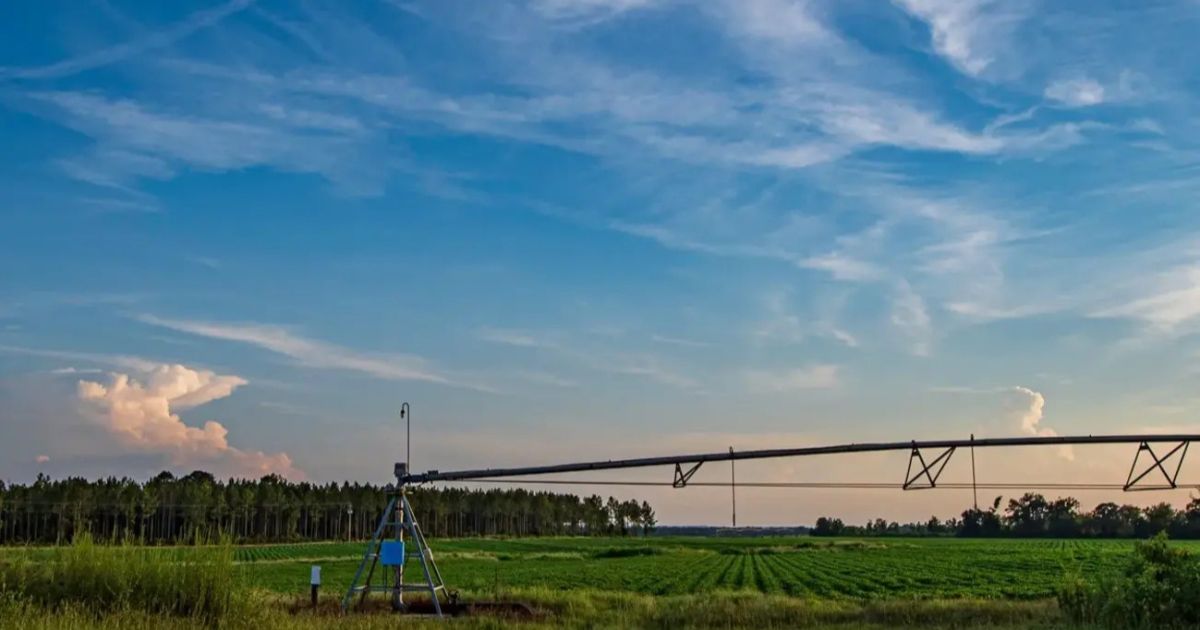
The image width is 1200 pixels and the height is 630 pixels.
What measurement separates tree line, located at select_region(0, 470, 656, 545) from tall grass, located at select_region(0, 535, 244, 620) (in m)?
99.0

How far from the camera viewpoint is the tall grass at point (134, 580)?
1809cm

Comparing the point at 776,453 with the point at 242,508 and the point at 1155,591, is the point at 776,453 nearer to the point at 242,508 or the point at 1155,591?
the point at 1155,591

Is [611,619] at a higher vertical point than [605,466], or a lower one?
lower

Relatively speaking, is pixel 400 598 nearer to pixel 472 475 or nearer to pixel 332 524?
pixel 472 475

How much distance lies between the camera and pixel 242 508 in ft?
486

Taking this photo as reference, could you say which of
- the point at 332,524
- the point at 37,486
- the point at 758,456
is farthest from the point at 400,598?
the point at 332,524

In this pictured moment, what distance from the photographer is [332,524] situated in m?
170

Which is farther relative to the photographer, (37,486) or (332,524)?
(332,524)

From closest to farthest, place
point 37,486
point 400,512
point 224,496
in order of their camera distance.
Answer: point 400,512 → point 37,486 → point 224,496

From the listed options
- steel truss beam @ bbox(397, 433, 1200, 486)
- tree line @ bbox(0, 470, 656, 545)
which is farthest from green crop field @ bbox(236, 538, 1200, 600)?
tree line @ bbox(0, 470, 656, 545)

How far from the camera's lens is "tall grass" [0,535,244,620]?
18094 millimetres

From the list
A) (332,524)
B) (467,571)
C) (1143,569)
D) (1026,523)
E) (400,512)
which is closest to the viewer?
(1143,569)

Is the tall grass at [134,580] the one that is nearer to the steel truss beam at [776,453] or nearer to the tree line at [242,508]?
the steel truss beam at [776,453]

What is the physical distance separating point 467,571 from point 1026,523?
153 m
